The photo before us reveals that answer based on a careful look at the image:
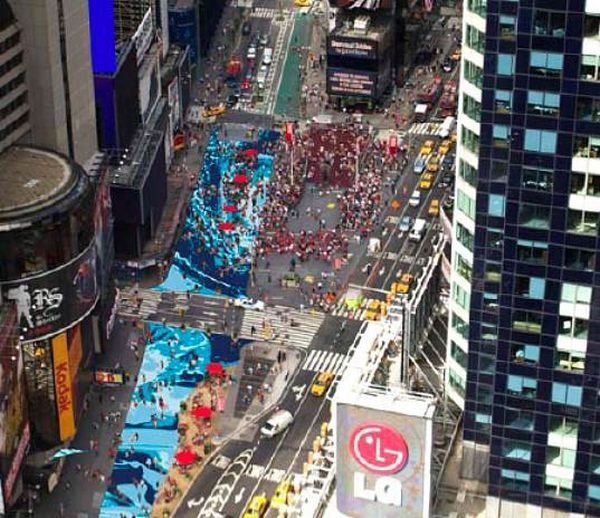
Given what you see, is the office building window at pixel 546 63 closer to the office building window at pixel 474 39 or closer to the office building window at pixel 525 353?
the office building window at pixel 474 39

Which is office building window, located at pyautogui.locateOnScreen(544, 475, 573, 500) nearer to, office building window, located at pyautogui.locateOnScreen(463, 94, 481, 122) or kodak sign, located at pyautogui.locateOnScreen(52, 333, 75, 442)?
office building window, located at pyautogui.locateOnScreen(463, 94, 481, 122)

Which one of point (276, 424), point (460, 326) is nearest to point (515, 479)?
point (460, 326)

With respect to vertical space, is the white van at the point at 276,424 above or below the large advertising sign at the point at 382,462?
below

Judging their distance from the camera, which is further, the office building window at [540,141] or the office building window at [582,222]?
the office building window at [582,222]

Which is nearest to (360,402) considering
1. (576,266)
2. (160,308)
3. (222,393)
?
(576,266)

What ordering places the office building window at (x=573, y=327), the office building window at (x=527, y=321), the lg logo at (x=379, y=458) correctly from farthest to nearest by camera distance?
the lg logo at (x=379, y=458)
the office building window at (x=527, y=321)
the office building window at (x=573, y=327)

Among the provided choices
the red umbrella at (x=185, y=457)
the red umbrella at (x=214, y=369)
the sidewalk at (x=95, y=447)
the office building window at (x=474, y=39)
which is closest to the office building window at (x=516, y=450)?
the office building window at (x=474, y=39)

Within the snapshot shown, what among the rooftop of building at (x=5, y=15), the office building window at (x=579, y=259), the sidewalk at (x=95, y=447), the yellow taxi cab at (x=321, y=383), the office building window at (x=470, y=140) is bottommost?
the sidewalk at (x=95, y=447)
